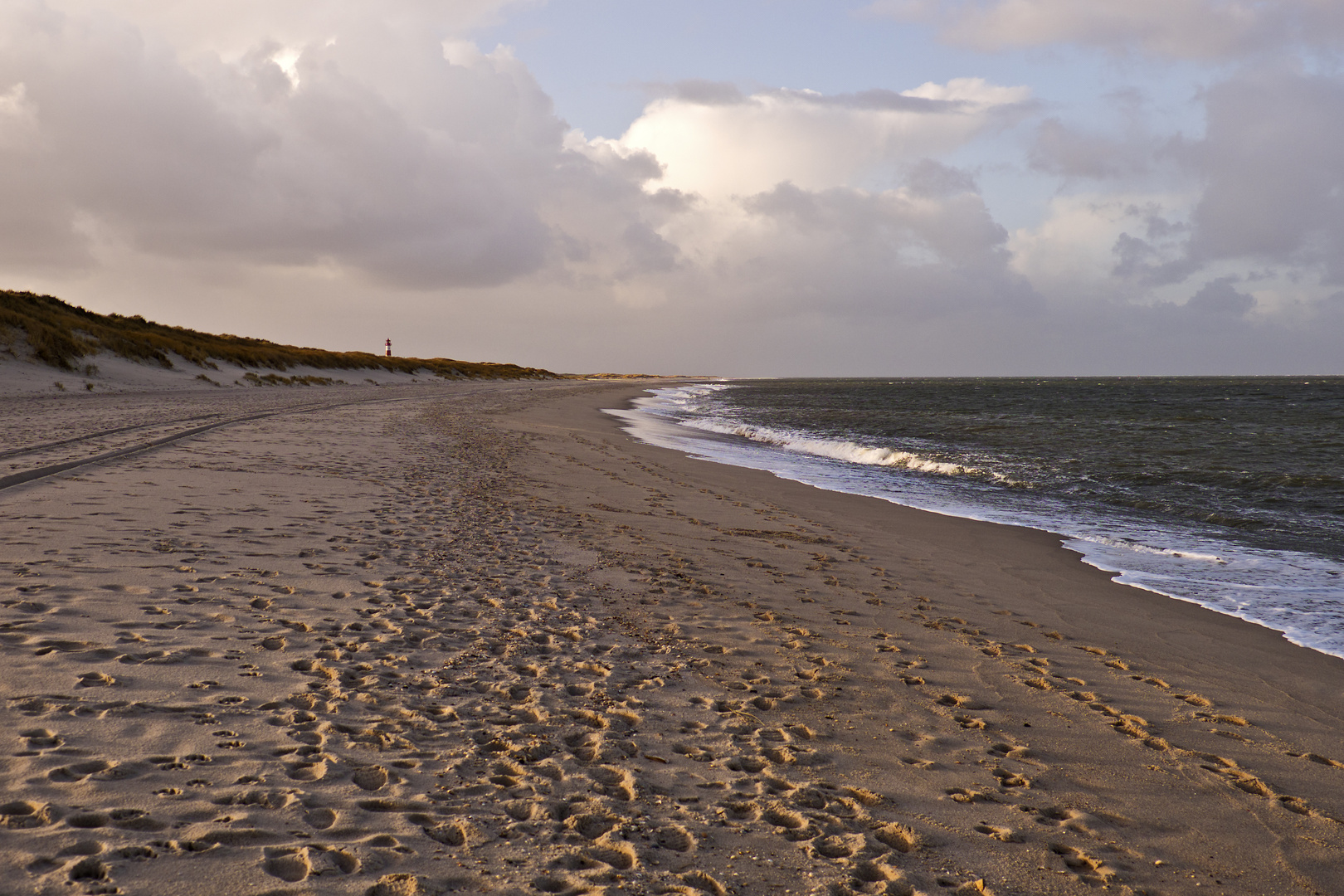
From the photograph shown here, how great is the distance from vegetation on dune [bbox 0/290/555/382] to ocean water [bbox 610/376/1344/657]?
27364 millimetres

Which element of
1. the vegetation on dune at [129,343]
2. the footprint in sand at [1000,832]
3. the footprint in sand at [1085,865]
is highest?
the vegetation on dune at [129,343]

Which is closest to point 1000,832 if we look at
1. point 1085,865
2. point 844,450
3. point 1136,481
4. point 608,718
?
point 1085,865

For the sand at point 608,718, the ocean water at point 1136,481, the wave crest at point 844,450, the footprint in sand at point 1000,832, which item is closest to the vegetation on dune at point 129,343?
the ocean water at point 1136,481

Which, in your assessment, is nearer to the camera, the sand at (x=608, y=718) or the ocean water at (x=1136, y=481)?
the sand at (x=608, y=718)

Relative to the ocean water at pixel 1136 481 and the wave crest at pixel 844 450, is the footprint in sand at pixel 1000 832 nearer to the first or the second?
the ocean water at pixel 1136 481

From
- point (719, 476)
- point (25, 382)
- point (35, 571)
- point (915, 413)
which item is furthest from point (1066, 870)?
point (915, 413)

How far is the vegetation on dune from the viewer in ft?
119

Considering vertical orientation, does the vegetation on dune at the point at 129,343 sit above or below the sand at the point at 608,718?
above

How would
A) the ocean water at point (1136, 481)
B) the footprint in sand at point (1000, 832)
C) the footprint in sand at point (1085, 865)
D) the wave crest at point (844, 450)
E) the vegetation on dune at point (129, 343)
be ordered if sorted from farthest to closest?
the vegetation on dune at point (129, 343), the wave crest at point (844, 450), the ocean water at point (1136, 481), the footprint in sand at point (1000, 832), the footprint in sand at point (1085, 865)

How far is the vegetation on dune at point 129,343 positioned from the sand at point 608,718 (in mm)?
35262

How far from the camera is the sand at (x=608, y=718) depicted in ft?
10.5

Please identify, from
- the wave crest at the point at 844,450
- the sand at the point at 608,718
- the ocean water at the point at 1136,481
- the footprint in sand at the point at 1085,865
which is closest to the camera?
the sand at the point at 608,718

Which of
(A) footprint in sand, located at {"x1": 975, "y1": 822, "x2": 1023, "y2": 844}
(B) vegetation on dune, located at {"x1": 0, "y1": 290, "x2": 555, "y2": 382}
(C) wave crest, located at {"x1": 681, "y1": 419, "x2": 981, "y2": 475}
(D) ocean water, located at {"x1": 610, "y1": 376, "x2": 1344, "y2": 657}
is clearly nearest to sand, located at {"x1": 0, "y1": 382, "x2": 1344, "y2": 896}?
(A) footprint in sand, located at {"x1": 975, "y1": 822, "x2": 1023, "y2": 844}

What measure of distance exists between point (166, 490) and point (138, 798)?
8231 mm
